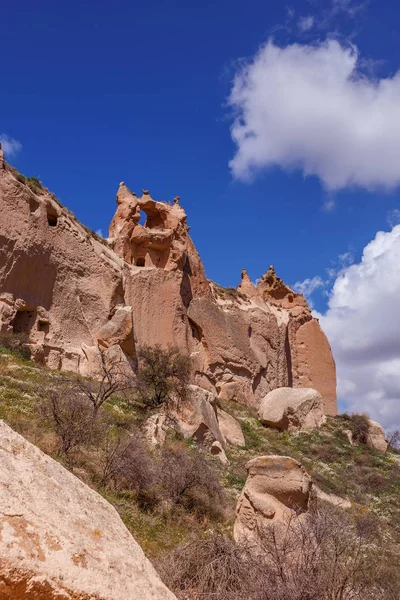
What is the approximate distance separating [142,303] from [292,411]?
8.28 meters

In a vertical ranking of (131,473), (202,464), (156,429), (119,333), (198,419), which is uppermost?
(119,333)

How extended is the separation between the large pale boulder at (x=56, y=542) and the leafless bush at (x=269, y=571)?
198cm

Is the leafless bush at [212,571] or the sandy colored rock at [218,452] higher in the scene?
the sandy colored rock at [218,452]

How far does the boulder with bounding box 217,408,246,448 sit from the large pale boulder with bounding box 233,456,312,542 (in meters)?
10.9

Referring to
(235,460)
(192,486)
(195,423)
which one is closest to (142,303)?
(195,423)

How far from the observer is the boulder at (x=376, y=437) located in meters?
25.1

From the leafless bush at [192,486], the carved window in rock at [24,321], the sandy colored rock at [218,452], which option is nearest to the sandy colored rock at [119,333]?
the carved window in rock at [24,321]

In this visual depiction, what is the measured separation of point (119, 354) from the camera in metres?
19.6

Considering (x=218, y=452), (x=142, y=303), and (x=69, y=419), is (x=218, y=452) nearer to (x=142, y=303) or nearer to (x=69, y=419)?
(x=69, y=419)

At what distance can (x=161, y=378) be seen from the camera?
18.4 metres

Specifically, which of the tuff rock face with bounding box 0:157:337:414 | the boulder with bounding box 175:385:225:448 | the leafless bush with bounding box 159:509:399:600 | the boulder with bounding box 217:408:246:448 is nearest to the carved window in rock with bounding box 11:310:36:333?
the tuff rock face with bounding box 0:157:337:414

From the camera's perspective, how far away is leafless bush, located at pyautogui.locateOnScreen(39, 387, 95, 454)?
906 cm

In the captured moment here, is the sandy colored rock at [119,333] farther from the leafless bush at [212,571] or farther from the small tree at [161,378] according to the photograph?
the leafless bush at [212,571]

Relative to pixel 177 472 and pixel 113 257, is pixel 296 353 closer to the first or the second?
pixel 113 257
